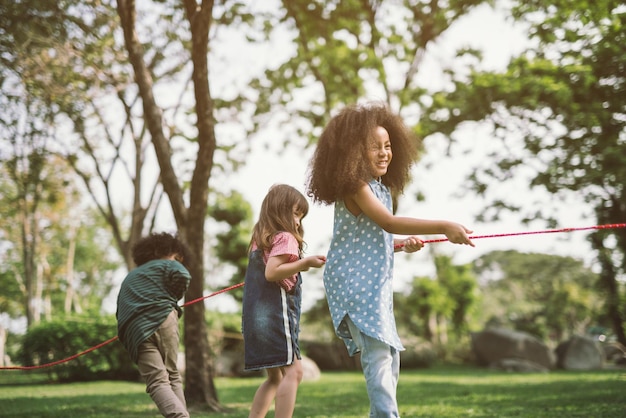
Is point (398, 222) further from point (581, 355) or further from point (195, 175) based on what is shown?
point (581, 355)

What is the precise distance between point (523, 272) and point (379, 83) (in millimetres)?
31044

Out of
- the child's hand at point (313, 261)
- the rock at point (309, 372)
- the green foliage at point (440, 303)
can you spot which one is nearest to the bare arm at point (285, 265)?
the child's hand at point (313, 261)

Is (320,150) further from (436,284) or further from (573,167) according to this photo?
(436,284)

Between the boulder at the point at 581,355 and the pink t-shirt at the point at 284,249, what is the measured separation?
15.7m

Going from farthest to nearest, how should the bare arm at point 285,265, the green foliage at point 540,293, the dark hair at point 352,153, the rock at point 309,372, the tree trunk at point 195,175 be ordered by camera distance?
the green foliage at point 540,293, the rock at point 309,372, the tree trunk at point 195,175, the bare arm at point 285,265, the dark hair at point 352,153

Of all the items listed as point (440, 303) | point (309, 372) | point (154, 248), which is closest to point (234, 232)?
point (309, 372)

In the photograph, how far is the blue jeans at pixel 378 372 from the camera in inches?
102

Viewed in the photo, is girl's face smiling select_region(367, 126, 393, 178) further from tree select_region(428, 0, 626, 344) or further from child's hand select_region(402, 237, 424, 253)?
tree select_region(428, 0, 626, 344)

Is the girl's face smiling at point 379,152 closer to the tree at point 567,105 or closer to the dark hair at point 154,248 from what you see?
the dark hair at point 154,248

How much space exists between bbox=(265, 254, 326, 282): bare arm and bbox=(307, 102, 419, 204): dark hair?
0.97 feet

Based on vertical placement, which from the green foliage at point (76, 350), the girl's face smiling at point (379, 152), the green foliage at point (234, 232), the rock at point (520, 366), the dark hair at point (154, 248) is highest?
the green foliage at point (234, 232)

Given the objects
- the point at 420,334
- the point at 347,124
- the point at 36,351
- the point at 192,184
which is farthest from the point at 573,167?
the point at 420,334

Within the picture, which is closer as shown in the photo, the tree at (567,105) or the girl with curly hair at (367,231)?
the girl with curly hair at (367,231)

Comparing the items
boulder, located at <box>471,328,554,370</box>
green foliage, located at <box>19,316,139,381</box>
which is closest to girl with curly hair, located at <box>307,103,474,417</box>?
green foliage, located at <box>19,316,139,381</box>
